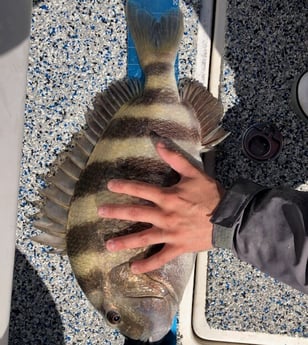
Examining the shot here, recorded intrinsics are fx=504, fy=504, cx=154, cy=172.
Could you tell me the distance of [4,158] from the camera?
3.85 ft

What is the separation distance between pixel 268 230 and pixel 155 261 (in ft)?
0.77

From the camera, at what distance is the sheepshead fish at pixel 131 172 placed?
1062mm

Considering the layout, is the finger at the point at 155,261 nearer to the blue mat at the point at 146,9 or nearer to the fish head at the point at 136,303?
the fish head at the point at 136,303

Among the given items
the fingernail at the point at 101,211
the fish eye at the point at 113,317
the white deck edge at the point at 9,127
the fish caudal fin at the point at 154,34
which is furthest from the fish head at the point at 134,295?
the fish caudal fin at the point at 154,34

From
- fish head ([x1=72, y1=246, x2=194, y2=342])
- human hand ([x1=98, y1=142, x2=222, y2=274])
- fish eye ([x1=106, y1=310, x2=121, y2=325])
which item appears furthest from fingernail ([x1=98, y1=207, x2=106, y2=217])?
fish eye ([x1=106, y1=310, x2=121, y2=325])

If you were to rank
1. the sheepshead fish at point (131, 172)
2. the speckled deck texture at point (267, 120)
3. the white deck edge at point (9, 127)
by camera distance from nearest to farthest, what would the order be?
the sheepshead fish at point (131, 172)
the white deck edge at point (9, 127)
the speckled deck texture at point (267, 120)

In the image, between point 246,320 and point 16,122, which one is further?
point 246,320

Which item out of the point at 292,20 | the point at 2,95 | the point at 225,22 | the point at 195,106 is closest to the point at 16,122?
the point at 2,95

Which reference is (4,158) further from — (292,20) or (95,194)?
(292,20)

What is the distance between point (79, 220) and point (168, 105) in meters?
0.33

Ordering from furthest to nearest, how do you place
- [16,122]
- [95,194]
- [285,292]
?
[285,292], [16,122], [95,194]

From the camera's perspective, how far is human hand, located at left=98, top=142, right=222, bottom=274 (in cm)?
102

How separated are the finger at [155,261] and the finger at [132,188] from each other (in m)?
0.11

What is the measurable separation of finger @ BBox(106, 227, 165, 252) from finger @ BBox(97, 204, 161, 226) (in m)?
0.02
